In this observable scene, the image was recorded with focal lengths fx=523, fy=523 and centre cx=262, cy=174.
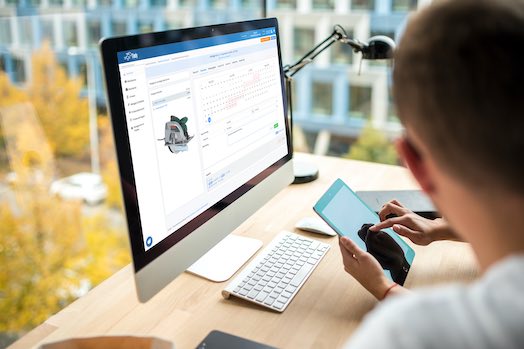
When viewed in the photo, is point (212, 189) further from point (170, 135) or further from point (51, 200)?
point (51, 200)

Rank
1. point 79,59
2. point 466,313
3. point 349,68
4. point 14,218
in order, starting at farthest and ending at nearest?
point 349,68
point 79,59
point 14,218
point 466,313

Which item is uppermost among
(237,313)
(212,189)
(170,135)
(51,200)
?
(170,135)

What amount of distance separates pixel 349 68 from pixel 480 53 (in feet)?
13.8

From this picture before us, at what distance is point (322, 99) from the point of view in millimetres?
5113

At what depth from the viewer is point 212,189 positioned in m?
1.00

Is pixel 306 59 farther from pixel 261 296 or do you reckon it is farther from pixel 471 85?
pixel 471 85

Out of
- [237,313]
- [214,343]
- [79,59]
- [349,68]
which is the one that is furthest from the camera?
[349,68]

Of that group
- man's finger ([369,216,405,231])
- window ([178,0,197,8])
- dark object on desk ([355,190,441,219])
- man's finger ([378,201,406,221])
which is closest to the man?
man's finger ([369,216,405,231])

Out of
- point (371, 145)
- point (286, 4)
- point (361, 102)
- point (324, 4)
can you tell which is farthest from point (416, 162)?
point (361, 102)

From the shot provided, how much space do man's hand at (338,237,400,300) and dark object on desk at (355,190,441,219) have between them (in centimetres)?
36

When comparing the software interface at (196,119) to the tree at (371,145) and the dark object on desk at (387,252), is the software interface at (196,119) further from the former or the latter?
the tree at (371,145)

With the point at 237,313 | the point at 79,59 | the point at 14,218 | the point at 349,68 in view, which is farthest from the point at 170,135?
the point at 349,68

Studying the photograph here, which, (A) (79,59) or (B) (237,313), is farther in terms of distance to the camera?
(A) (79,59)

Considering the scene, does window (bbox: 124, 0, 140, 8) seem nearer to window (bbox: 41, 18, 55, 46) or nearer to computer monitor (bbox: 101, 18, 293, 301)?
window (bbox: 41, 18, 55, 46)
